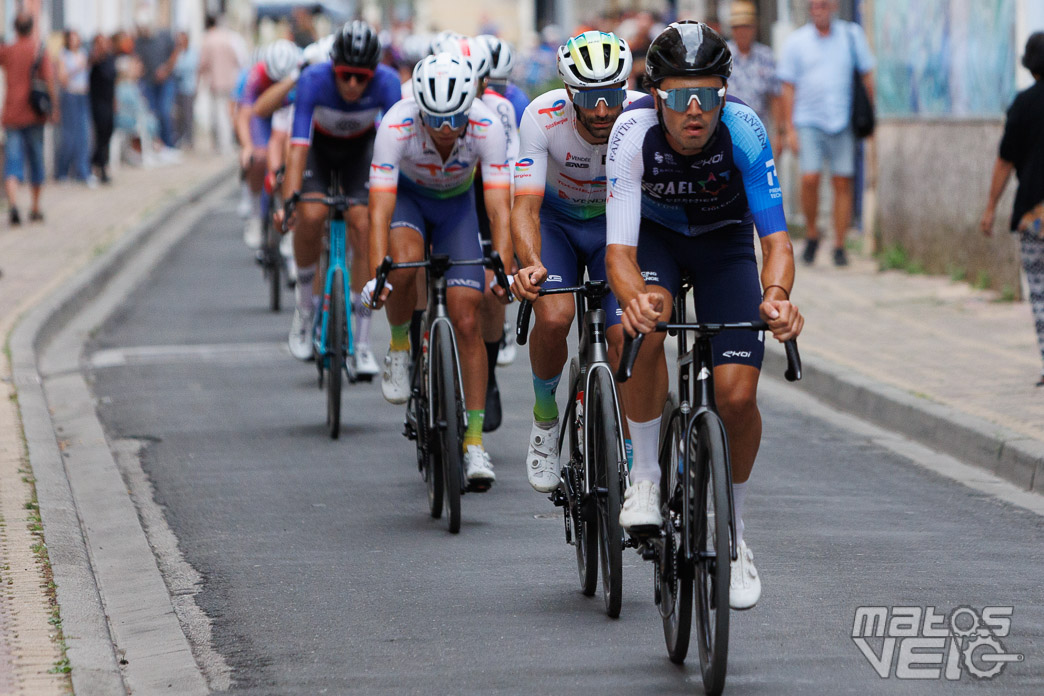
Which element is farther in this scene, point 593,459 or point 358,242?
point 358,242

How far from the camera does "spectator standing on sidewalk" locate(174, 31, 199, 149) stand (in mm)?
31203

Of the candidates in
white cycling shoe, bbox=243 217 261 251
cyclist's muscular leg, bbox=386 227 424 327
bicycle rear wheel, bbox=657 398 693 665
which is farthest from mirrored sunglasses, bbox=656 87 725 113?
white cycling shoe, bbox=243 217 261 251

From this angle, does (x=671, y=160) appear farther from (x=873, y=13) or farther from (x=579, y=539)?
(x=873, y=13)

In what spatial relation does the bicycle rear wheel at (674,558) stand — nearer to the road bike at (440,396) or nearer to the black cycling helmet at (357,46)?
the road bike at (440,396)

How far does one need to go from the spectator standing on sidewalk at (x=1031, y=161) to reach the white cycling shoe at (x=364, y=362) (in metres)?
3.61

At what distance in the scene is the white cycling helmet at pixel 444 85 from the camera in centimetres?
749

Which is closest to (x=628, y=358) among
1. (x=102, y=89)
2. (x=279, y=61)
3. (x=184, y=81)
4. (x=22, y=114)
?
(x=279, y=61)

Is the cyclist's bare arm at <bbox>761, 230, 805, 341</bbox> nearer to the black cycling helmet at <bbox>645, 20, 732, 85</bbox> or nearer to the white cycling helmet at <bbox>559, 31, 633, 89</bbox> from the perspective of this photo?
the black cycling helmet at <bbox>645, 20, 732, 85</bbox>

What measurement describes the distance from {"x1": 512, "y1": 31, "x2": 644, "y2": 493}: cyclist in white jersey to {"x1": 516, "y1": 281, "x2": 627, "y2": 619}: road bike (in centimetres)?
15

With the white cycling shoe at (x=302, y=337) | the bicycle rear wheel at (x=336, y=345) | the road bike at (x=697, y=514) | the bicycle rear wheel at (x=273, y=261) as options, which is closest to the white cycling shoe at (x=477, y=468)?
the road bike at (x=697, y=514)

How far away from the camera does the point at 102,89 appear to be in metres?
24.6

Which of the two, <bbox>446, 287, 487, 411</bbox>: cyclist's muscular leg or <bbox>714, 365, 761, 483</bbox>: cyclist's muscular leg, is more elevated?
<bbox>714, 365, 761, 483</bbox>: cyclist's muscular leg

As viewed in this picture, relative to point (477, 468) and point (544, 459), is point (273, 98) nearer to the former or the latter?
point (477, 468)

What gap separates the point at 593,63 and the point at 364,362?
420cm
